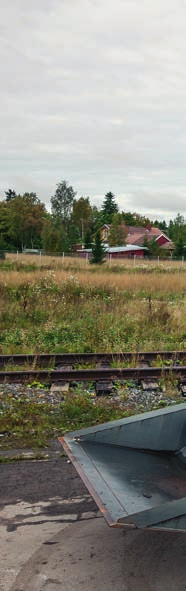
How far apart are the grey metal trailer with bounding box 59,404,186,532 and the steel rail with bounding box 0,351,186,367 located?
3.92 meters

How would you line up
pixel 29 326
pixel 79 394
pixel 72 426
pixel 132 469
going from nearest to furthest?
1. pixel 132 469
2. pixel 72 426
3. pixel 79 394
4. pixel 29 326

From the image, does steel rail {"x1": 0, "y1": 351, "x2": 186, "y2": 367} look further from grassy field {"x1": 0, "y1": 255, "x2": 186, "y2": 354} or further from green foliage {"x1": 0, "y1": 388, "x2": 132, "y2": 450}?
green foliage {"x1": 0, "y1": 388, "x2": 132, "y2": 450}

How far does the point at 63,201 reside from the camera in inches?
2936

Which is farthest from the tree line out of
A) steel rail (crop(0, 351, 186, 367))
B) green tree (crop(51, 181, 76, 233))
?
steel rail (crop(0, 351, 186, 367))

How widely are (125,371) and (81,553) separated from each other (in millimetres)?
3957

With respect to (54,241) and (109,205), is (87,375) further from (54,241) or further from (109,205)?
(109,205)

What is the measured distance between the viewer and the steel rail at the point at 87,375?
6.74m

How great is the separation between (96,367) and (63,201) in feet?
227

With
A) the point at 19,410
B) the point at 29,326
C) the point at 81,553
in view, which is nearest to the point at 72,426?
the point at 19,410

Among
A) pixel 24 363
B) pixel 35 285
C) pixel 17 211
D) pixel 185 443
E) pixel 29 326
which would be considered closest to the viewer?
pixel 185 443

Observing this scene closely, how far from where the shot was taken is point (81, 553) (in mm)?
3000

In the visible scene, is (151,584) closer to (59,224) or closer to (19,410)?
(19,410)

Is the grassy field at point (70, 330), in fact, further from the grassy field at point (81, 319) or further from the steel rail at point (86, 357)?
the steel rail at point (86, 357)

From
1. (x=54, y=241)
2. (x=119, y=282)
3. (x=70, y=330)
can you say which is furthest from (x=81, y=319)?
(x=54, y=241)
